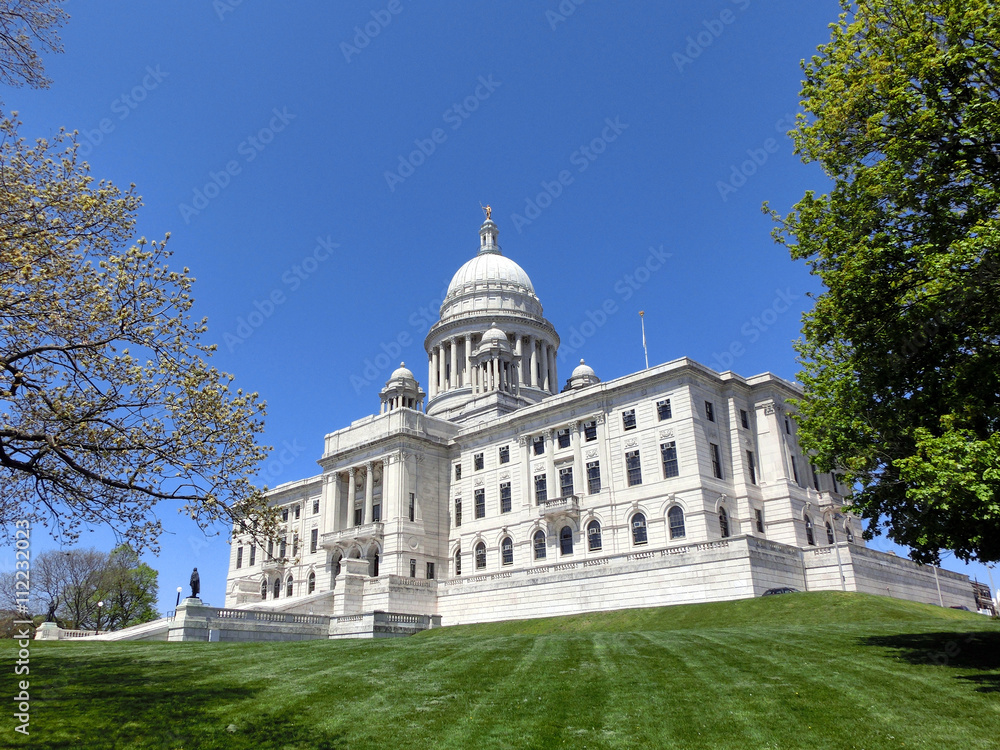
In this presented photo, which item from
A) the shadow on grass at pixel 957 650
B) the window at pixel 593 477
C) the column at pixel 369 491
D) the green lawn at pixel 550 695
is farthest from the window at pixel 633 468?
the shadow on grass at pixel 957 650

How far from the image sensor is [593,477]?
60.3 metres

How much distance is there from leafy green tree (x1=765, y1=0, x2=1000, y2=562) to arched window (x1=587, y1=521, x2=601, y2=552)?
122 ft

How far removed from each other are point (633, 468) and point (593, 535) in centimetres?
609

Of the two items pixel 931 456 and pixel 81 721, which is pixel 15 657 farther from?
pixel 931 456

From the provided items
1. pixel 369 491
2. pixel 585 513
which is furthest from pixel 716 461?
pixel 369 491

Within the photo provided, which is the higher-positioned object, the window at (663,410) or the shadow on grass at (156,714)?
the window at (663,410)

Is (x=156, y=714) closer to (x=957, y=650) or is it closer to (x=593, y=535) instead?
(x=957, y=650)

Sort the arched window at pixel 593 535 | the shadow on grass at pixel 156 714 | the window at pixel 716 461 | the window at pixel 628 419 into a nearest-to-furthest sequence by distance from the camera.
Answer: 1. the shadow on grass at pixel 156 714
2. the window at pixel 716 461
3. the arched window at pixel 593 535
4. the window at pixel 628 419

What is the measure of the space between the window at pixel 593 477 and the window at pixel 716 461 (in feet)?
29.1

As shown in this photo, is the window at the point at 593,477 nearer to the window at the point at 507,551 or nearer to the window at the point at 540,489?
the window at the point at 540,489

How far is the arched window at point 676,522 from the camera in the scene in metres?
53.6

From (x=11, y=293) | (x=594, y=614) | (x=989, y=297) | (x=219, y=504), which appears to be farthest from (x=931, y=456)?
(x=594, y=614)

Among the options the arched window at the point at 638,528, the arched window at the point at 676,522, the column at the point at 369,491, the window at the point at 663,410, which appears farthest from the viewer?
the column at the point at 369,491

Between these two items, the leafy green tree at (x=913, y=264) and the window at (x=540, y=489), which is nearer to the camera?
the leafy green tree at (x=913, y=264)
